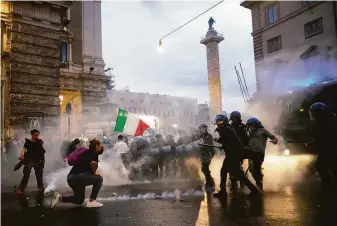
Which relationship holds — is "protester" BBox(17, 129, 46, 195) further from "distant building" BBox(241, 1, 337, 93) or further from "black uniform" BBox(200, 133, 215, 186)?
"distant building" BBox(241, 1, 337, 93)

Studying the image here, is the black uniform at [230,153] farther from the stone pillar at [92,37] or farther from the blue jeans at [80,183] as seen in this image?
the stone pillar at [92,37]

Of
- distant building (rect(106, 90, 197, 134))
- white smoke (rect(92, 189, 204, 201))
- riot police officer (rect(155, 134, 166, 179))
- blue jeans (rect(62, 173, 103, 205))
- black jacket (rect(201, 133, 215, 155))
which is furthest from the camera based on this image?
distant building (rect(106, 90, 197, 134))

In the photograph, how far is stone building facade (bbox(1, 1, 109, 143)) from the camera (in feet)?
46.4

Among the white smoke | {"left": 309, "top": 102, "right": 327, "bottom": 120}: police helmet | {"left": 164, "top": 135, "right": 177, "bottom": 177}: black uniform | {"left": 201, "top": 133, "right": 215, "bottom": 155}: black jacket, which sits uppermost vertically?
{"left": 309, "top": 102, "right": 327, "bottom": 120}: police helmet

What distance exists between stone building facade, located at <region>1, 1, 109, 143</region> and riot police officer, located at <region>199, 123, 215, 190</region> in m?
9.14

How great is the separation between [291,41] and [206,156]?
822 inches

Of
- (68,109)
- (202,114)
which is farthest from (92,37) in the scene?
(202,114)

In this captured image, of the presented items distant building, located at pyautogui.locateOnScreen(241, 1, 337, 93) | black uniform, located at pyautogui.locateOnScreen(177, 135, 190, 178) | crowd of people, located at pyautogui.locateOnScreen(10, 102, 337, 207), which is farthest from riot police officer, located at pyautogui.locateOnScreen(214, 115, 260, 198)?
distant building, located at pyautogui.locateOnScreen(241, 1, 337, 93)

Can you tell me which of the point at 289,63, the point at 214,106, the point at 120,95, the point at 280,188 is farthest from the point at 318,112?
the point at 120,95

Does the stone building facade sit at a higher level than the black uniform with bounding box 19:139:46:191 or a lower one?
higher

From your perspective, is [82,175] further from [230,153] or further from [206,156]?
[206,156]

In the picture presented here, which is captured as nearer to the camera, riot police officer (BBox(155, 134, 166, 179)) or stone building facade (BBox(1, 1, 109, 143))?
riot police officer (BBox(155, 134, 166, 179))

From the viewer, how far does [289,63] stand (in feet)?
84.0

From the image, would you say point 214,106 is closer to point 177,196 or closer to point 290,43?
point 290,43
